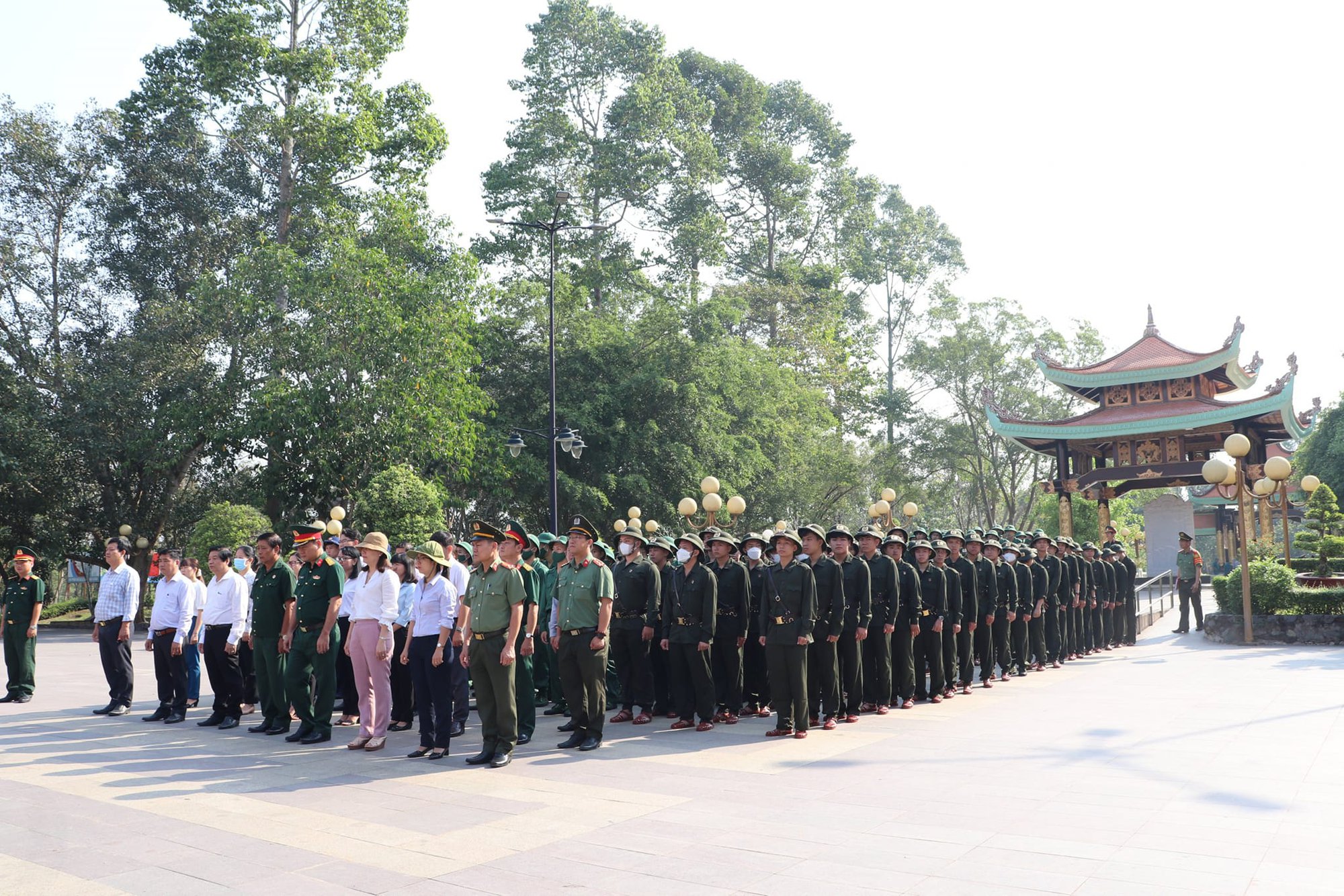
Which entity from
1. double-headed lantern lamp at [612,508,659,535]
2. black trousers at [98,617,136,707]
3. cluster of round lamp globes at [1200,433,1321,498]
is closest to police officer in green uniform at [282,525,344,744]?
black trousers at [98,617,136,707]

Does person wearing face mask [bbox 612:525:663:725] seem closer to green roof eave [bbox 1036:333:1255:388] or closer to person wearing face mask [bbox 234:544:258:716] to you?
person wearing face mask [bbox 234:544:258:716]

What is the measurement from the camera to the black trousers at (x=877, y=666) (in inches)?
414

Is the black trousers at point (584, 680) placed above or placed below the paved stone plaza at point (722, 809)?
above

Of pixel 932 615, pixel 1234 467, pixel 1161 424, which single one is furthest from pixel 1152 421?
pixel 932 615

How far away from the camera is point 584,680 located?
866cm

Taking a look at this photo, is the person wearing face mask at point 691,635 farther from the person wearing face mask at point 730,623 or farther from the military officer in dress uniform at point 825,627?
the military officer in dress uniform at point 825,627

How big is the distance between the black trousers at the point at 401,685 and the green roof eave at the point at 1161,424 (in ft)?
86.1

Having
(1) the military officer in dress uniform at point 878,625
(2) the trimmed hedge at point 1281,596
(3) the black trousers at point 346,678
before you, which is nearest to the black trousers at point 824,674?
(1) the military officer in dress uniform at point 878,625

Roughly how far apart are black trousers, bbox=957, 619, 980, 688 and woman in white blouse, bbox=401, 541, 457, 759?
6222mm

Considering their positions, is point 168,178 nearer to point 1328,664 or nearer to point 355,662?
point 355,662

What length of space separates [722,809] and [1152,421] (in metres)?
27.7

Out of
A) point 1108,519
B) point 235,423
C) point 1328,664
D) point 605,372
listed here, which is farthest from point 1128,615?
point 235,423

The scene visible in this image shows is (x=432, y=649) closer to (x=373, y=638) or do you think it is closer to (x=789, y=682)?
(x=373, y=638)

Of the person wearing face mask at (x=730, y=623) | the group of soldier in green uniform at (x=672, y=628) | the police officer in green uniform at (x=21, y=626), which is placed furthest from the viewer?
the police officer in green uniform at (x=21, y=626)
